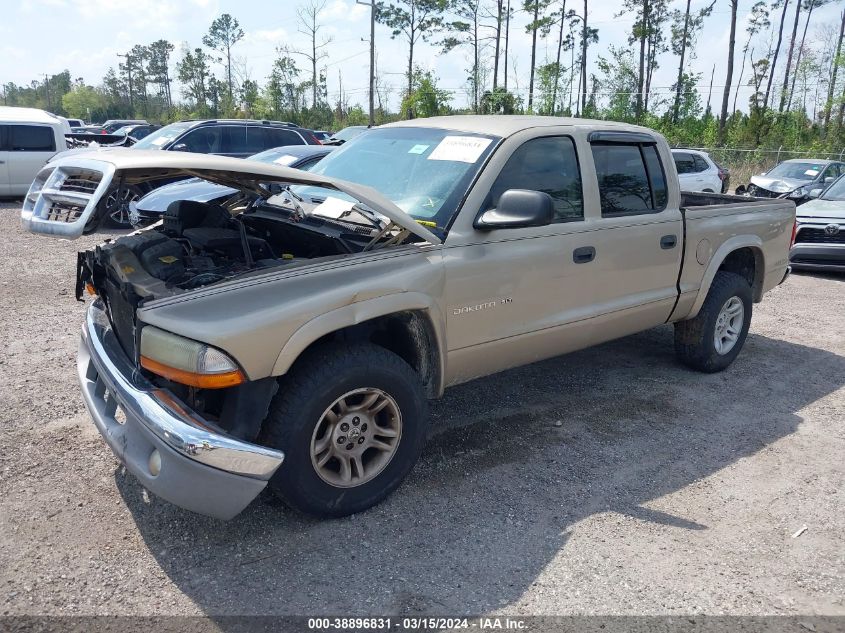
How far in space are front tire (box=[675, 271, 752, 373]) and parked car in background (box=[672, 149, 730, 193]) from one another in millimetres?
9278

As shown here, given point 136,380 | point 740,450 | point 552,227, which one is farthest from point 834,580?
point 136,380

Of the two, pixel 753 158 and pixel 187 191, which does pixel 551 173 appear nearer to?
pixel 187 191

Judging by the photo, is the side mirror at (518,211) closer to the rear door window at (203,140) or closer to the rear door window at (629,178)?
the rear door window at (629,178)

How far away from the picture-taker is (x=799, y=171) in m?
14.3

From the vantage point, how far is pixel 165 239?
3.61 meters

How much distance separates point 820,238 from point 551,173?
7.27m

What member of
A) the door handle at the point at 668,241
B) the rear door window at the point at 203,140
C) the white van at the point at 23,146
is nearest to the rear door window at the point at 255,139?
the rear door window at the point at 203,140

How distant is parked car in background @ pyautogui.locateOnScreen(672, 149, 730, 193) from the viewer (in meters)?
13.9

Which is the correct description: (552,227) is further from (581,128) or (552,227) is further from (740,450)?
(740,450)

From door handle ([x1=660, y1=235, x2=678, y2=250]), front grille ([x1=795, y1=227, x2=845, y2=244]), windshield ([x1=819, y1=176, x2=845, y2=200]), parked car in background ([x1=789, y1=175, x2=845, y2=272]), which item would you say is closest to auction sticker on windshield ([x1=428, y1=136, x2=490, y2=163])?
door handle ([x1=660, y1=235, x2=678, y2=250])

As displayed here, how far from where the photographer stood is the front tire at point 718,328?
16.8ft

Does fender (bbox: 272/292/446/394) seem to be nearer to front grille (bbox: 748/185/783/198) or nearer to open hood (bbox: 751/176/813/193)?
front grille (bbox: 748/185/783/198)

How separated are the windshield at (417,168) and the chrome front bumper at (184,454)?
1.53m

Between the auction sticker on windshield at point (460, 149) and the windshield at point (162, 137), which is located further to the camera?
the windshield at point (162, 137)
